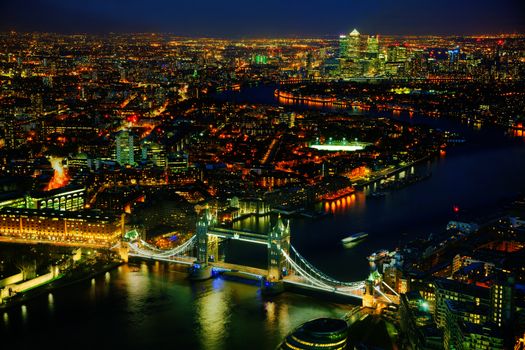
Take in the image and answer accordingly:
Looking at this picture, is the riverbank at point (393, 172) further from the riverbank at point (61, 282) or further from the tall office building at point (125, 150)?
the riverbank at point (61, 282)

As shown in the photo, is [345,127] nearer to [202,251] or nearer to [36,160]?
[36,160]

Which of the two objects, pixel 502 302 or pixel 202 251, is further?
pixel 202 251

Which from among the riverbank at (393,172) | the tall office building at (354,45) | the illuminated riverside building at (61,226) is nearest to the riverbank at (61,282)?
the illuminated riverside building at (61,226)

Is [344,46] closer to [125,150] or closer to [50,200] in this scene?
[125,150]

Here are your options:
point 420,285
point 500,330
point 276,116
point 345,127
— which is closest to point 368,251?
point 420,285

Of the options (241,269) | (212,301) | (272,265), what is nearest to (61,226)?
(241,269)

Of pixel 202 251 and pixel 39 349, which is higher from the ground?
pixel 202 251
